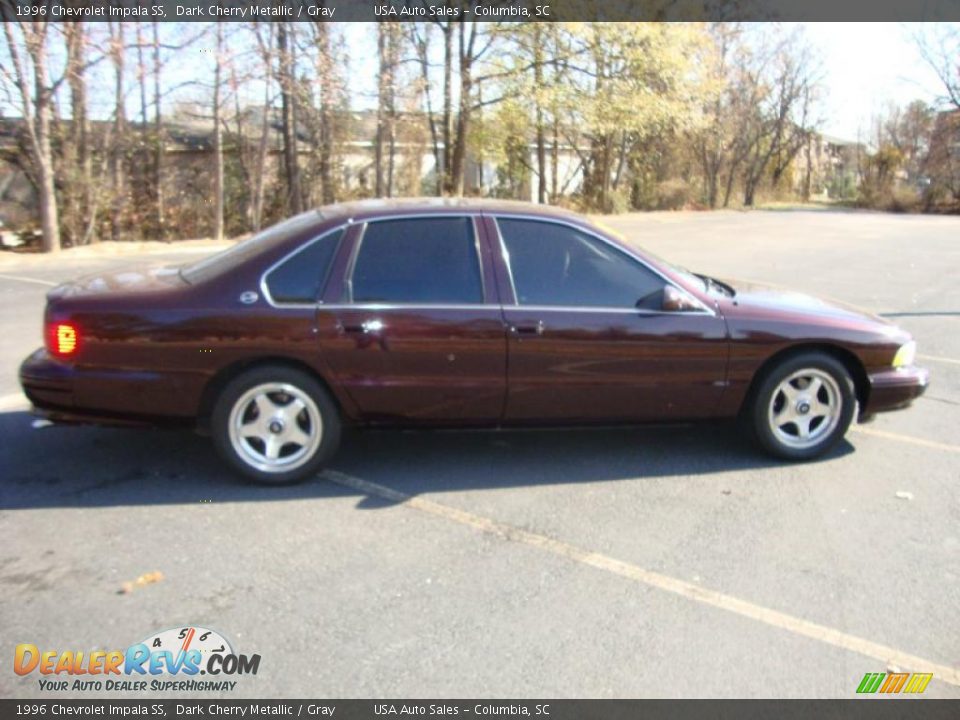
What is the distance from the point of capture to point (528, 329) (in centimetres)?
426

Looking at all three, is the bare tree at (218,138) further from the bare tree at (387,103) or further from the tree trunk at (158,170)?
the bare tree at (387,103)

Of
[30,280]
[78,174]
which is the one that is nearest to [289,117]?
[78,174]

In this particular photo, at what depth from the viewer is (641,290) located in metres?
4.44

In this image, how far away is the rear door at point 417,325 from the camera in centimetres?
417

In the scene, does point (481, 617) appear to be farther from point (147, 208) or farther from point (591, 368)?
point (147, 208)

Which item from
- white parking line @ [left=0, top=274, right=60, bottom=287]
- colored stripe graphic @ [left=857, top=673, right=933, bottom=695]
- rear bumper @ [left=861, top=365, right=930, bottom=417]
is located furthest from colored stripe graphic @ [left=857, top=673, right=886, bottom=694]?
white parking line @ [left=0, top=274, right=60, bottom=287]

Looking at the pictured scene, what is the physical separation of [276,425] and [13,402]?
2627 mm

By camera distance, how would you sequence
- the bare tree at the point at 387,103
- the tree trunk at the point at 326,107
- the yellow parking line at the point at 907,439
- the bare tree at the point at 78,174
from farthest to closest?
the bare tree at the point at 387,103
the tree trunk at the point at 326,107
the bare tree at the point at 78,174
the yellow parking line at the point at 907,439

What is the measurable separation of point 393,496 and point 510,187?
30.5 m

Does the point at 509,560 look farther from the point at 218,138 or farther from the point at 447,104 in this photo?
the point at 447,104

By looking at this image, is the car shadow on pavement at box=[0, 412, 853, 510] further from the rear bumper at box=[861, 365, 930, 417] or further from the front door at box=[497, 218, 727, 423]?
the rear bumper at box=[861, 365, 930, 417]

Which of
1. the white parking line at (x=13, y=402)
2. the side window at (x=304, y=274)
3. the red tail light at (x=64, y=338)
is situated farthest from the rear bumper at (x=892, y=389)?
the white parking line at (x=13, y=402)

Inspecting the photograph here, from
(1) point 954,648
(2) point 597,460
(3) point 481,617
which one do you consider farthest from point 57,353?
(1) point 954,648

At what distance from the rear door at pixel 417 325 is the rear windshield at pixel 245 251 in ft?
1.29
